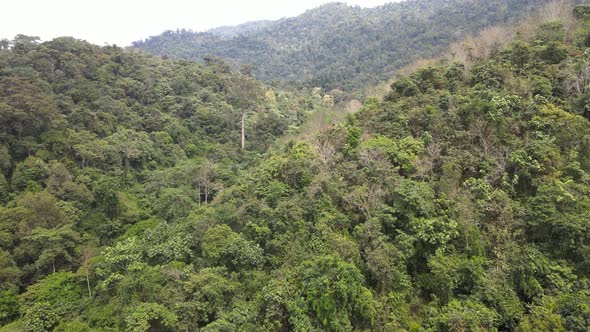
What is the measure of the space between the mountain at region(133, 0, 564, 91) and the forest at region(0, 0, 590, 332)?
1328 inches

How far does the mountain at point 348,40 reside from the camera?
2227 inches

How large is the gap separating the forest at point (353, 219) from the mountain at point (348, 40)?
111 ft

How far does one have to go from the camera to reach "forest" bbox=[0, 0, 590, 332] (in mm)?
10438

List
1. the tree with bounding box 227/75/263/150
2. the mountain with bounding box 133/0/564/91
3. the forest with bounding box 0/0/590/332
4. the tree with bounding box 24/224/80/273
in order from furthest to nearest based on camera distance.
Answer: the mountain with bounding box 133/0/564/91 → the tree with bounding box 227/75/263/150 → the tree with bounding box 24/224/80/273 → the forest with bounding box 0/0/590/332

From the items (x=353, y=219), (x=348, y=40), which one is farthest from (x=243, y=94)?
(x=348, y=40)

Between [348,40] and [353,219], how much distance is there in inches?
2854

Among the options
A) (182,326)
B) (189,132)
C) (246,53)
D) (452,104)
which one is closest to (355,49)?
(246,53)

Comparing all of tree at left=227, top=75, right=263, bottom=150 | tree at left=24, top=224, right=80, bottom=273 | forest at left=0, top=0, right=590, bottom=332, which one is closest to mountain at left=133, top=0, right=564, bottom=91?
tree at left=227, top=75, right=263, bottom=150

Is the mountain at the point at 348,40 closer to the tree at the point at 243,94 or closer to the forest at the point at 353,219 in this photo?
the tree at the point at 243,94

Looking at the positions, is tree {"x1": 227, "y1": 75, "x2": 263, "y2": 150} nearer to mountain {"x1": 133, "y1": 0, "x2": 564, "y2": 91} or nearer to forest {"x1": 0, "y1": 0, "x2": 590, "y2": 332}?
forest {"x1": 0, "y1": 0, "x2": 590, "y2": 332}

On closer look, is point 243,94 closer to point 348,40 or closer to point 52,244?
point 52,244

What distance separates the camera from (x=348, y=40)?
260 ft

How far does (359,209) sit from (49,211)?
47.9ft

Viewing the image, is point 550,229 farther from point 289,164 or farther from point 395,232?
point 289,164
